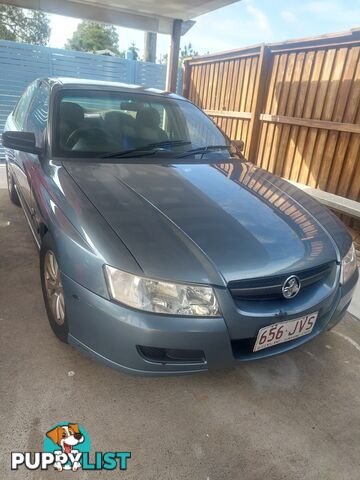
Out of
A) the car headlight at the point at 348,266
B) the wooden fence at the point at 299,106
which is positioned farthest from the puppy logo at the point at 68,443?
the wooden fence at the point at 299,106

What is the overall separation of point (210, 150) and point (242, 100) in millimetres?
3452

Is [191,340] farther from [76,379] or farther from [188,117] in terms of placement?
[188,117]

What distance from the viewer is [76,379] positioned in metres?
1.91

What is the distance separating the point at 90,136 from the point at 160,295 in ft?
4.79

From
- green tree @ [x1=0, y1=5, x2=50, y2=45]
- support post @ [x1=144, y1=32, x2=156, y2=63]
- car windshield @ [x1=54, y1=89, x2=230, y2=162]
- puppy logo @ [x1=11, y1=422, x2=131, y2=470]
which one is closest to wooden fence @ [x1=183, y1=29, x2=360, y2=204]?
car windshield @ [x1=54, y1=89, x2=230, y2=162]

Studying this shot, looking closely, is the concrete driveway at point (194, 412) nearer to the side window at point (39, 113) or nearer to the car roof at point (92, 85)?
the side window at point (39, 113)

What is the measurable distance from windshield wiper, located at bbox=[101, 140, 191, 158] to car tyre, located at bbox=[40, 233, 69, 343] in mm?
756

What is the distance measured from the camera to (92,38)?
44781 millimetres

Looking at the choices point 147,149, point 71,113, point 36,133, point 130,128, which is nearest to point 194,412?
point 147,149

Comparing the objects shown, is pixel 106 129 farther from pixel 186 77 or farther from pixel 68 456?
pixel 186 77

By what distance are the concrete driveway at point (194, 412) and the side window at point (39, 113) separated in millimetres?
1384

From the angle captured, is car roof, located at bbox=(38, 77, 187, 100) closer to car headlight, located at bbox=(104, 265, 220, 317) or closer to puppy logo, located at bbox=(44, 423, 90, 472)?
car headlight, located at bbox=(104, 265, 220, 317)

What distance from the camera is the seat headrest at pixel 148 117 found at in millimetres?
2793

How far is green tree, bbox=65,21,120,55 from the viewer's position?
4447cm
